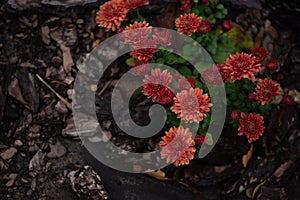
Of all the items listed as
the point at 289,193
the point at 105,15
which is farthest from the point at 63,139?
the point at 289,193

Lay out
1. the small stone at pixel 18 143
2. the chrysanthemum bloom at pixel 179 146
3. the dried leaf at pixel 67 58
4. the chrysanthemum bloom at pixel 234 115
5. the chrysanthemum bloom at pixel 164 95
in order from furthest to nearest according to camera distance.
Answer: the dried leaf at pixel 67 58, the small stone at pixel 18 143, the chrysanthemum bloom at pixel 234 115, the chrysanthemum bloom at pixel 164 95, the chrysanthemum bloom at pixel 179 146

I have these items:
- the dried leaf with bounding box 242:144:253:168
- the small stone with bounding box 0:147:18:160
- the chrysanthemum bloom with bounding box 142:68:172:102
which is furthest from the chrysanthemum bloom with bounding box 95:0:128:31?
the dried leaf with bounding box 242:144:253:168

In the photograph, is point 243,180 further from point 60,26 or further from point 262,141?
point 60,26

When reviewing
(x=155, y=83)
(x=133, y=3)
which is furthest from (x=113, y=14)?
(x=155, y=83)

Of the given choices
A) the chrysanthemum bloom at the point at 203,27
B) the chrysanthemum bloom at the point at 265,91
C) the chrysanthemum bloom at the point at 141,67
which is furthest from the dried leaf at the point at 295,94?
the chrysanthemum bloom at the point at 141,67

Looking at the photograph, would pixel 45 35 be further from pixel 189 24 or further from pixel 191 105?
pixel 191 105

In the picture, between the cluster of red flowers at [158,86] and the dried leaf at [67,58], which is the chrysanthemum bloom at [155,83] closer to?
the cluster of red flowers at [158,86]
